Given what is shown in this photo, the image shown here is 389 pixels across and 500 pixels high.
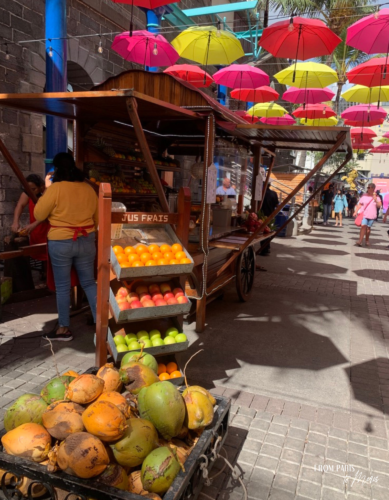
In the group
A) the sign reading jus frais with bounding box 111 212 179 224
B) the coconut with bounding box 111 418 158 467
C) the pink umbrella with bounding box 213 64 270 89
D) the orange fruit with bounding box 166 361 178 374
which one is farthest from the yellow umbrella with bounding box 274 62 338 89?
the coconut with bounding box 111 418 158 467

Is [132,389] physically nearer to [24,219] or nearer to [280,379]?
[280,379]

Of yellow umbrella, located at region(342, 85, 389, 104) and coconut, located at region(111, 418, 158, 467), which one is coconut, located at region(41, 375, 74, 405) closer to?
coconut, located at region(111, 418, 158, 467)

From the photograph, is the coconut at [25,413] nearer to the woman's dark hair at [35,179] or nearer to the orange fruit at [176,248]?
the orange fruit at [176,248]

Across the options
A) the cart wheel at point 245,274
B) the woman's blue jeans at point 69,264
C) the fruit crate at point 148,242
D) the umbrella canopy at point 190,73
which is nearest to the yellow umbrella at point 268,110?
the umbrella canopy at point 190,73

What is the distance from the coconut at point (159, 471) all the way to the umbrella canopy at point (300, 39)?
289 inches

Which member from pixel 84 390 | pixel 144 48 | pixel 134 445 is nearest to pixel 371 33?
pixel 144 48

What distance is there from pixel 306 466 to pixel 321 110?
12866 mm

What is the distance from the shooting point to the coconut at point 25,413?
218cm

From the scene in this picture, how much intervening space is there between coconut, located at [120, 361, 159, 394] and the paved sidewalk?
0.44 meters

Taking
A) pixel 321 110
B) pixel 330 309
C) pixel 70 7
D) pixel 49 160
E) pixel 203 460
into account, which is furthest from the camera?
pixel 321 110

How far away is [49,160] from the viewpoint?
7.26 meters

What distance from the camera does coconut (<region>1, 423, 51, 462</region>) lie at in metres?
1.97

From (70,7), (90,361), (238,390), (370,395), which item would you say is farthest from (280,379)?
(70,7)

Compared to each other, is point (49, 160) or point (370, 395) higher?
point (49, 160)
